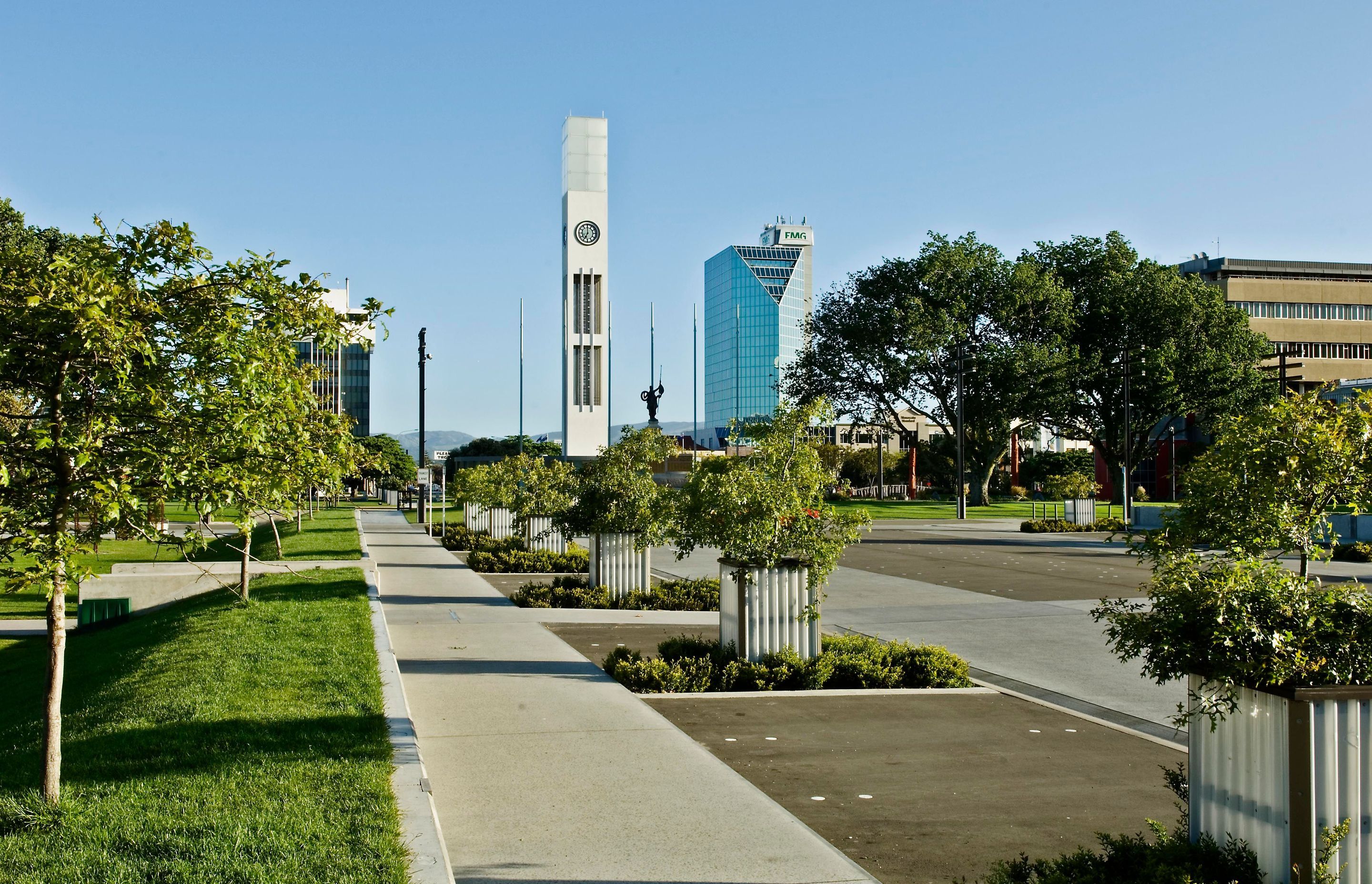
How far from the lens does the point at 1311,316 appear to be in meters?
90.6

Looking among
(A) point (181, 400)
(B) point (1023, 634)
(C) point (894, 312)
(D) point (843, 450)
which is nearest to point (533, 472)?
(B) point (1023, 634)

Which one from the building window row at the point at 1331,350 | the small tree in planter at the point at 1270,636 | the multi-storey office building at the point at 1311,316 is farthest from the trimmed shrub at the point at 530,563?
the building window row at the point at 1331,350

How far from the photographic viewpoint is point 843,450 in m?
77.7

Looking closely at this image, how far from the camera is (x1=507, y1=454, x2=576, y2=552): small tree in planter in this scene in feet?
75.2

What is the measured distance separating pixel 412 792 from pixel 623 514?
11132 millimetres

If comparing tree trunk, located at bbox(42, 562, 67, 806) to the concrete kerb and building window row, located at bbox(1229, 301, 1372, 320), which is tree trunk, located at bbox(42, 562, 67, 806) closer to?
the concrete kerb

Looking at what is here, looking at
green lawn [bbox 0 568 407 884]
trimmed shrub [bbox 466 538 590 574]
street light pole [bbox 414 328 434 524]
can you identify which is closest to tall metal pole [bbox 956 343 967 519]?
street light pole [bbox 414 328 434 524]

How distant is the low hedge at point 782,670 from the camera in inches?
411

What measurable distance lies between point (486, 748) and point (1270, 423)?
215 inches

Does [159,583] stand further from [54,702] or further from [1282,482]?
[1282,482]

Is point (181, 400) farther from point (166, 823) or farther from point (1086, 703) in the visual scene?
point (1086, 703)

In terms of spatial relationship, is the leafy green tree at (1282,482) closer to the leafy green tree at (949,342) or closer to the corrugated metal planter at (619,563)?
the corrugated metal planter at (619,563)

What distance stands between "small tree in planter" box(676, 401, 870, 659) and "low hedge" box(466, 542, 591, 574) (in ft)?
37.6

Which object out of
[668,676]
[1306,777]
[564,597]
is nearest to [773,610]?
[668,676]
